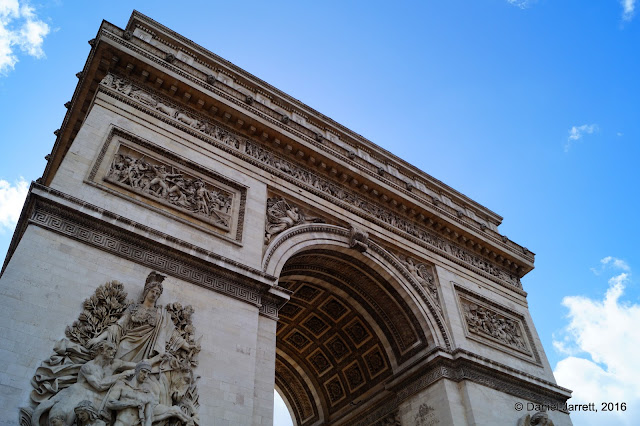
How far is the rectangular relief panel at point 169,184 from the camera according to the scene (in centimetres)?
1007

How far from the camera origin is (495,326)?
15.4 m

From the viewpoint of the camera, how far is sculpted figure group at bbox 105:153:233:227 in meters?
10.3

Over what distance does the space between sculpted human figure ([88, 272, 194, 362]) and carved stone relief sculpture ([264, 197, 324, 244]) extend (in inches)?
136

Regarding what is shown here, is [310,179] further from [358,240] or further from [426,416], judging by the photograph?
[426,416]

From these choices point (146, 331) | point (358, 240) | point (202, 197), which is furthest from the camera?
point (358, 240)

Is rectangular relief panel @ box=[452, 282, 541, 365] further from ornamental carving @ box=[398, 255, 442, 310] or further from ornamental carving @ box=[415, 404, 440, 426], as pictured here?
ornamental carving @ box=[415, 404, 440, 426]

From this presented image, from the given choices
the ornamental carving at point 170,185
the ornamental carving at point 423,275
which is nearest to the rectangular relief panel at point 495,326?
the ornamental carving at point 423,275

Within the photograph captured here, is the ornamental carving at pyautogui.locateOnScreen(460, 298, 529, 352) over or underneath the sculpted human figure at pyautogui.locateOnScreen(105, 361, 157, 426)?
over

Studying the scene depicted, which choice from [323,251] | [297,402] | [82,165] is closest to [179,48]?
[82,165]

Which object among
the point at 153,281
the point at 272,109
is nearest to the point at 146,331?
A: the point at 153,281

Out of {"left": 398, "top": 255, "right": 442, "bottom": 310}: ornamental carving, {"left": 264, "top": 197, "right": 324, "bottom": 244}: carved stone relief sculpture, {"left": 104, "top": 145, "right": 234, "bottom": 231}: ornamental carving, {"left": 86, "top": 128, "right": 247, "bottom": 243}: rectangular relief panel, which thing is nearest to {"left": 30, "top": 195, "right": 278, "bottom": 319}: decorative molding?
{"left": 86, "top": 128, "right": 247, "bottom": 243}: rectangular relief panel

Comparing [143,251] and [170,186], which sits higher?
[170,186]

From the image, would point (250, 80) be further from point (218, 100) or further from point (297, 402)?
point (297, 402)

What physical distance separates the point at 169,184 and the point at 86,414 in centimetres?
514
